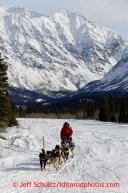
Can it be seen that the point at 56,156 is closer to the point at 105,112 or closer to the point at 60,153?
the point at 60,153

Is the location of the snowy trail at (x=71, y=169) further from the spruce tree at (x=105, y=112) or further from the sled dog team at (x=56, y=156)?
the spruce tree at (x=105, y=112)

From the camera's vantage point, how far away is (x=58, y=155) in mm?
15336

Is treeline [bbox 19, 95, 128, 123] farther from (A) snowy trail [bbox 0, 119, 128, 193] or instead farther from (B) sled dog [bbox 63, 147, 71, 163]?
(B) sled dog [bbox 63, 147, 71, 163]

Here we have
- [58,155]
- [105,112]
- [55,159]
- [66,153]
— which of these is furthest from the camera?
[105,112]

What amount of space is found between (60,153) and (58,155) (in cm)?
66

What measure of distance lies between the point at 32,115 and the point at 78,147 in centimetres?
9733

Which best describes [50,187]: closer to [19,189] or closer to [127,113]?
[19,189]

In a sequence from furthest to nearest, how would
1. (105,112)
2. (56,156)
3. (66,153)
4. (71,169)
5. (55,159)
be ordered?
(105,112) < (66,153) < (56,156) < (55,159) < (71,169)

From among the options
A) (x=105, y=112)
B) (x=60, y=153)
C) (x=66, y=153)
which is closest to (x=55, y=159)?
(x=60, y=153)

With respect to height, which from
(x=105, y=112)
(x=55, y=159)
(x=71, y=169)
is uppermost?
(x=105, y=112)

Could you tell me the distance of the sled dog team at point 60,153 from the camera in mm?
14836

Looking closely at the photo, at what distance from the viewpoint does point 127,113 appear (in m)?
66.5

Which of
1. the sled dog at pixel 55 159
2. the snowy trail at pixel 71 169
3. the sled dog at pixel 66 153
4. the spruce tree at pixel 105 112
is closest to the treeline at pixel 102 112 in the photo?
the spruce tree at pixel 105 112

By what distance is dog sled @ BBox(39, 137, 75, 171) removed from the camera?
14766 millimetres
